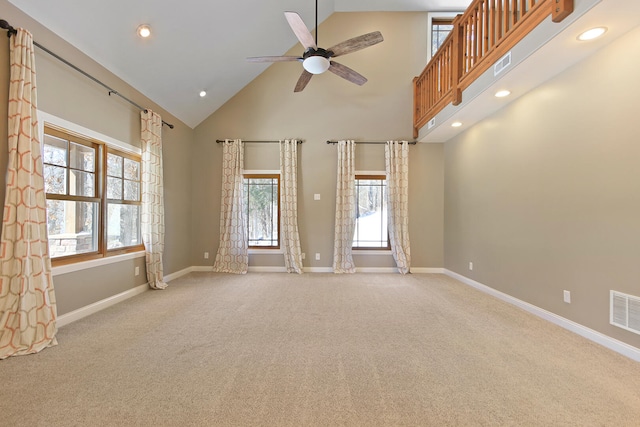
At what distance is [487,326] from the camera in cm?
272

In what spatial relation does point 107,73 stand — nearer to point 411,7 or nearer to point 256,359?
point 256,359

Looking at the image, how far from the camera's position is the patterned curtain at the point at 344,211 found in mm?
5172

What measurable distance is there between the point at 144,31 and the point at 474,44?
3.93 metres

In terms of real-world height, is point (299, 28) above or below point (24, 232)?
above

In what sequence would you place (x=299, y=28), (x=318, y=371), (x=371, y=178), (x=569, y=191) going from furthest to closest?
(x=371, y=178)
(x=299, y=28)
(x=569, y=191)
(x=318, y=371)

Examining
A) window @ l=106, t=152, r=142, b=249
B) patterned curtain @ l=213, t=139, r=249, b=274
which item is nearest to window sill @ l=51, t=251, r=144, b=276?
window @ l=106, t=152, r=142, b=249

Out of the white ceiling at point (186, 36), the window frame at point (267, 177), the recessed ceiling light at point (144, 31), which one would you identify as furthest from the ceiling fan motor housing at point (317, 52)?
the window frame at point (267, 177)

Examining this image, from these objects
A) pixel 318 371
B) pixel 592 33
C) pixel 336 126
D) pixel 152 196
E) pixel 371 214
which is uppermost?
pixel 336 126

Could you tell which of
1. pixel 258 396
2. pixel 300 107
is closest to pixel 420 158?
pixel 300 107

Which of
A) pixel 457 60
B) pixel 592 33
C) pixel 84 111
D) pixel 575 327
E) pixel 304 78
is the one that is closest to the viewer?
pixel 592 33

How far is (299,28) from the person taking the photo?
280cm

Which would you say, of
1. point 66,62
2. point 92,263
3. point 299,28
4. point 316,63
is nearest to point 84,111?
point 66,62

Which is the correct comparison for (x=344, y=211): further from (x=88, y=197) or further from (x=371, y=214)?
(x=88, y=197)

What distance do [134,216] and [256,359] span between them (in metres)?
3.10
